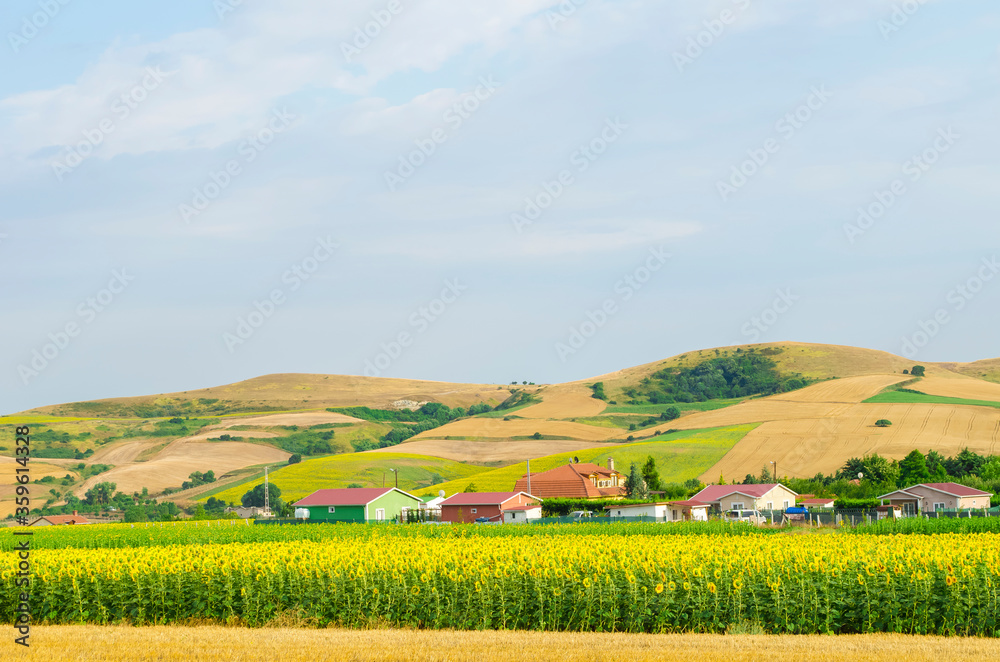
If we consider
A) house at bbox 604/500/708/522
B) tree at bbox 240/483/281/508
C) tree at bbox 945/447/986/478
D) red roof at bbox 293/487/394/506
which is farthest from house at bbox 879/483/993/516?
tree at bbox 240/483/281/508

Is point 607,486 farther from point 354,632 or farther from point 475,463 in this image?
point 354,632

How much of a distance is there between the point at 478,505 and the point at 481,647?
6416 cm

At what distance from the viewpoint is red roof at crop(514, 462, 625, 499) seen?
95.1 metres

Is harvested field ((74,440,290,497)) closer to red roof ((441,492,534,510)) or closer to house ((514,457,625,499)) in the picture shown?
house ((514,457,625,499))

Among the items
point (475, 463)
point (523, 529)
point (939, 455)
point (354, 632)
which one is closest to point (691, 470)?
point (939, 455)

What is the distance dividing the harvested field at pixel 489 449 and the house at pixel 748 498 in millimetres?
60260

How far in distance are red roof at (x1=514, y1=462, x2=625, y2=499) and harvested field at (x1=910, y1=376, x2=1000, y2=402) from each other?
78210 millimetres

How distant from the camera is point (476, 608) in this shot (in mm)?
20109

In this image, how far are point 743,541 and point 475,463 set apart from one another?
12442cm

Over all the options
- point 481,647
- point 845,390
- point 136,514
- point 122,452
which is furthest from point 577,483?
point 122,452

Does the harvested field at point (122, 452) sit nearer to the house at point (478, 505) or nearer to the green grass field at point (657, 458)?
the green grass field at point (657, 458)

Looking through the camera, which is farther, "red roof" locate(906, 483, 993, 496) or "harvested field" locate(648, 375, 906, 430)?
"harvested field" locate(648, 375, 906, 430)

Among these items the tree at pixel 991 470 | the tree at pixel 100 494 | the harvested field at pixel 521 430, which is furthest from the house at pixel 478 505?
the harvested field at pixel 521 430

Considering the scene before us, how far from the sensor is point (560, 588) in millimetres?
19938
